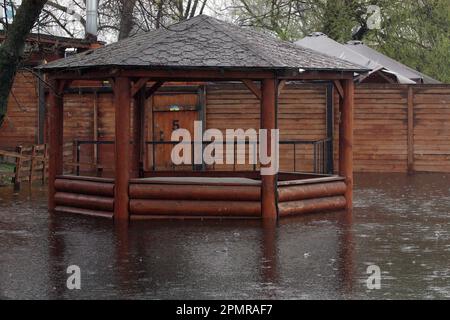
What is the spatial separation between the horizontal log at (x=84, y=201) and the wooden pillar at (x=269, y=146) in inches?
107

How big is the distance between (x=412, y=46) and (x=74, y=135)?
52.3 ft

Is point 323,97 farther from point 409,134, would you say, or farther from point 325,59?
point 325,59

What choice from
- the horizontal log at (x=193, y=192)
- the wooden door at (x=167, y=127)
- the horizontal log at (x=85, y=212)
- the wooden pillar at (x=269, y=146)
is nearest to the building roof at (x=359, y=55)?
the wooden door at (x=167, y=127)

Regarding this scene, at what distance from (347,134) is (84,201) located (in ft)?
17.2

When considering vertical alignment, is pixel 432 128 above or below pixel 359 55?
below

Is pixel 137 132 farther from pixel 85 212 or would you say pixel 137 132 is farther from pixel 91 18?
pixel 91 18

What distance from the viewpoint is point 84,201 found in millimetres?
16984

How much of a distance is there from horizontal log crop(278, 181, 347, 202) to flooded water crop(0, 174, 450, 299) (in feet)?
1.60

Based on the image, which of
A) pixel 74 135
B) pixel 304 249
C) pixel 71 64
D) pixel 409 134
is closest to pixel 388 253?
pixel 304 249

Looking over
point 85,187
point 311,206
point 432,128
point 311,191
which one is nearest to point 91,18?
point 432,128

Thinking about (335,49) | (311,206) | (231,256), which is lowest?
(231,256)

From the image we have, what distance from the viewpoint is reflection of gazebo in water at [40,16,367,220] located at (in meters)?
16.0

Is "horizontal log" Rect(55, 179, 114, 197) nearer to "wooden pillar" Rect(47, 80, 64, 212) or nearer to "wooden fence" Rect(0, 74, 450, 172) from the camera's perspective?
"wooden pillar" Rect(47, 80, 64, 212)

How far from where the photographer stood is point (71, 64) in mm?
16797
